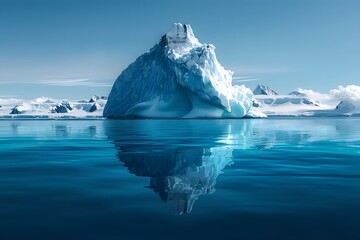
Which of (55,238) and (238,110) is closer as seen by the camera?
(55,238)

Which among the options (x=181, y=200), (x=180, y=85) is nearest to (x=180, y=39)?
(x=180, y=85)

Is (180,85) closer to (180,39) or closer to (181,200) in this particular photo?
(180,39)

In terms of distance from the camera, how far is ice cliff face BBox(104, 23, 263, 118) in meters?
52.5

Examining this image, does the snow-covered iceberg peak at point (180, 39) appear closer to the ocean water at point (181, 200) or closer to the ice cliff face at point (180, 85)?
the ice cliff face at point (180, 85)

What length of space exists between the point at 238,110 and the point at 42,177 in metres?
51.5

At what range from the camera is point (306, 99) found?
170125 mm

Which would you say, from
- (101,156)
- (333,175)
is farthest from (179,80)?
(333,175)

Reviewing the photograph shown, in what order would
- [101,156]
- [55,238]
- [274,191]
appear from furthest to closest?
[101,156] → [274,191] → [55,238]

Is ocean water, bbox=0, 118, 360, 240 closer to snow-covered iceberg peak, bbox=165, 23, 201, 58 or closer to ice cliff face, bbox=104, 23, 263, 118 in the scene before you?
ice cliff face, bbox=104, 23, 263, 118

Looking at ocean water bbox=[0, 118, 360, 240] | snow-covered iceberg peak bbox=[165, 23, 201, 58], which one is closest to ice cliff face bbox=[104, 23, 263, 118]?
snow-covered iceberg peak bbox=[165, 23, 201, 58]

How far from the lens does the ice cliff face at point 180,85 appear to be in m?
52.5

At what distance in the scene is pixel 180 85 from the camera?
55219 mm

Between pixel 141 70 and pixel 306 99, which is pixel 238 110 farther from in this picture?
pixel 306 99

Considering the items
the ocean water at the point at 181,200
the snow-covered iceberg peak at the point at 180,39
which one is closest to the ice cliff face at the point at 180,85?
the snow-covered iceberg peak at the point at 180,39
